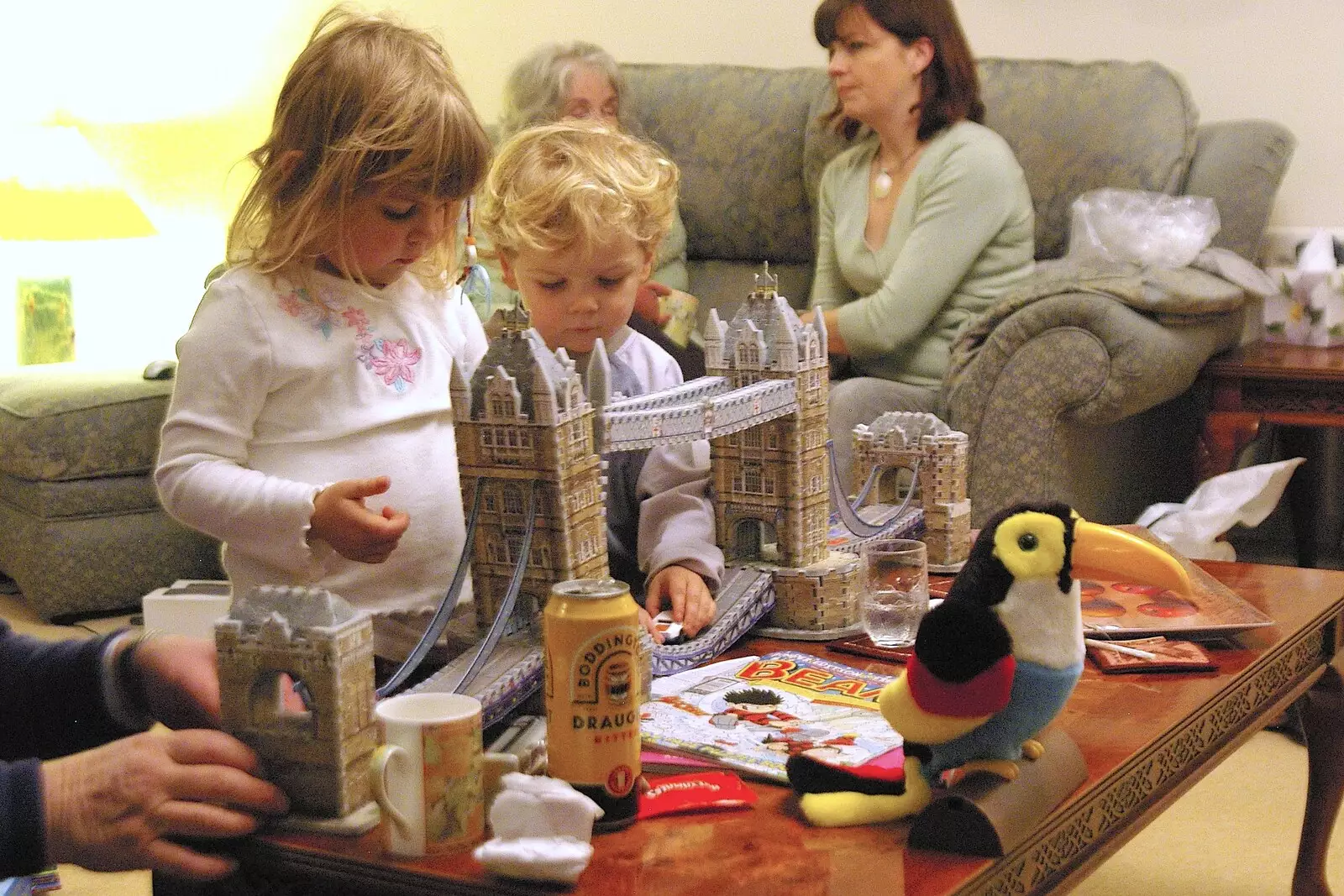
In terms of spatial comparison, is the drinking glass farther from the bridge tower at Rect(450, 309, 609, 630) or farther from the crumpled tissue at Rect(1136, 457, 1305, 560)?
the crumpled tissue at Rect(1136, 457, 1305, 560)

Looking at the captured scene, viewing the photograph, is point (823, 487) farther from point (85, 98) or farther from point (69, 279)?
point (85, 98)

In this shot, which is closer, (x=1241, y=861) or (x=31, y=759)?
(x=31, y=759)

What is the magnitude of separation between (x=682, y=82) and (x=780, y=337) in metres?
2.69

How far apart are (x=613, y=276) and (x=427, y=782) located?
0.80 m

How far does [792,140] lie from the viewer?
3.85 metres

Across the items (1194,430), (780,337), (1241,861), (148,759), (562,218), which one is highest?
(562,218)

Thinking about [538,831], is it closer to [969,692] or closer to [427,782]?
[427,782]

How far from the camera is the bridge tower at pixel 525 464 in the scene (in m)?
1.19

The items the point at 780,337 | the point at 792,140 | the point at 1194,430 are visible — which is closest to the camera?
the point at 780,337

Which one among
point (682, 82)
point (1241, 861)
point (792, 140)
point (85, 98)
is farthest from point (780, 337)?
point (85, 98)

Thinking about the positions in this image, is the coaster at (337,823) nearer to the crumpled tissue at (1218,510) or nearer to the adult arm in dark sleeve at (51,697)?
the adult arm in dark sleeve at (51,697)

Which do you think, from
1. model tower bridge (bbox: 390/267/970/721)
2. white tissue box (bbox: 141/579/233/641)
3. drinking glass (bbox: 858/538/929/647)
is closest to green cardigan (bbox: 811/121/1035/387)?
model tower bridge (bbox: 390/267/970/721)

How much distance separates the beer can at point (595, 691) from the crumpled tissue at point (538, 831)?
2.1 inches

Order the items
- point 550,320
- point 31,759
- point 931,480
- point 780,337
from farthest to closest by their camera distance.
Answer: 1. point 931,480
2. point 550,320
3. point 780,337
4. point 31,759
